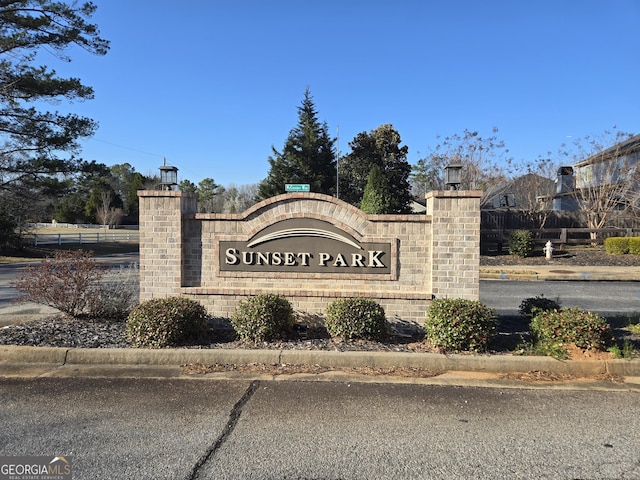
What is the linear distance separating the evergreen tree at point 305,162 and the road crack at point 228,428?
31.2 metres

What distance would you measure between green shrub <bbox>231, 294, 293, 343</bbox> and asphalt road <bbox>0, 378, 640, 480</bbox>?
1.14m

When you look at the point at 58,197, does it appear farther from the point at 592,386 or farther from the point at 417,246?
the point at 592,386

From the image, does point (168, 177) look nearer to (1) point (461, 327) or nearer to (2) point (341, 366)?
(2) point (341, 366)

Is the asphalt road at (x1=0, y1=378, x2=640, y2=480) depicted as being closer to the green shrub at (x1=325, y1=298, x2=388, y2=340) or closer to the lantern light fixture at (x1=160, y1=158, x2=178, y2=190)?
the green shrub at (x1=325, y1=298, x2=388, y2=340)

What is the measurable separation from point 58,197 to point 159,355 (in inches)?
869

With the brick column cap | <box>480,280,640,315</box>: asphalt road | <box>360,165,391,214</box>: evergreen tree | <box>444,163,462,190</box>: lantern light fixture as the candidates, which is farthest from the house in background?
the brick column cap

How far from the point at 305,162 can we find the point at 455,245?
30620 millimetres

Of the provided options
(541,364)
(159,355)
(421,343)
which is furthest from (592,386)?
(159,355)

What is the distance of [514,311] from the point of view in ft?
29.7

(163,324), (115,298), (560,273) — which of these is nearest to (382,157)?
(560,273)

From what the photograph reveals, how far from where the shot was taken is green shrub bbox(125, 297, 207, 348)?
5742 millimetres

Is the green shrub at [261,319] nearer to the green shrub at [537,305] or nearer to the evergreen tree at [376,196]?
the green shrub at [537,305]

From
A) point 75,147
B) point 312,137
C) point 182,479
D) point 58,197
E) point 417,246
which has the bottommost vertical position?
point 182,479

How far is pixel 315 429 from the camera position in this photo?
3730mm
